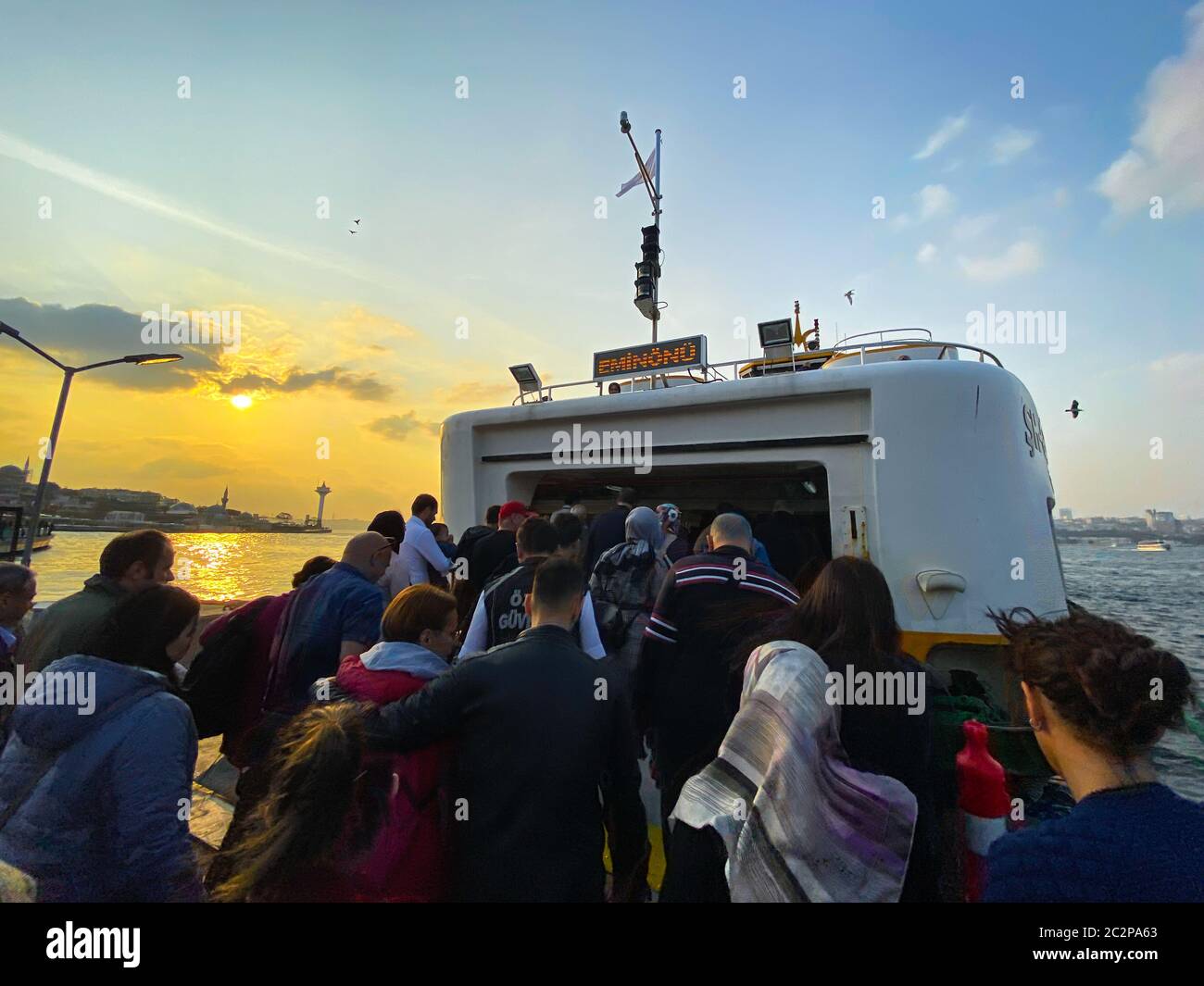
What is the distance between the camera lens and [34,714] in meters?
1.58

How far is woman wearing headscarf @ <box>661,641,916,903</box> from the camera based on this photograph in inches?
59.7

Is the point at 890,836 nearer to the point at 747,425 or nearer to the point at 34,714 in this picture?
the point at 34,714

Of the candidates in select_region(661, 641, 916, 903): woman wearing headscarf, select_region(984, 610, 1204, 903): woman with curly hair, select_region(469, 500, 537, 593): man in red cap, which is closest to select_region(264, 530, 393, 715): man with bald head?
select_region(469, 500, 537, 593): man in red cap

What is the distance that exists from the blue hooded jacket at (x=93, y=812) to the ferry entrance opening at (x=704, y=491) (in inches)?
197

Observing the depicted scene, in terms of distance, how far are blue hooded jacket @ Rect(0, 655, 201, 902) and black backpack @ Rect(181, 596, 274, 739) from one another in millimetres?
854

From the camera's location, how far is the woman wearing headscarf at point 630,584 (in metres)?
3.21

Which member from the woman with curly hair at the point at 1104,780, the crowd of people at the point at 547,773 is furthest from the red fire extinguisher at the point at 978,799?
the woman with curly hair at the point at 1104,780

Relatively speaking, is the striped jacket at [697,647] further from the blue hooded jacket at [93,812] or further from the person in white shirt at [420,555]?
the person in white shirt at [420,555]

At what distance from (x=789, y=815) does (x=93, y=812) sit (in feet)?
6.27

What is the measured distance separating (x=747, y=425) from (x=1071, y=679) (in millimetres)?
4179

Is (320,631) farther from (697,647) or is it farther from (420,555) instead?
(420,555)

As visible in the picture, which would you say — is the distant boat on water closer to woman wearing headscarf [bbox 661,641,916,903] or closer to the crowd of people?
the crowd of people
